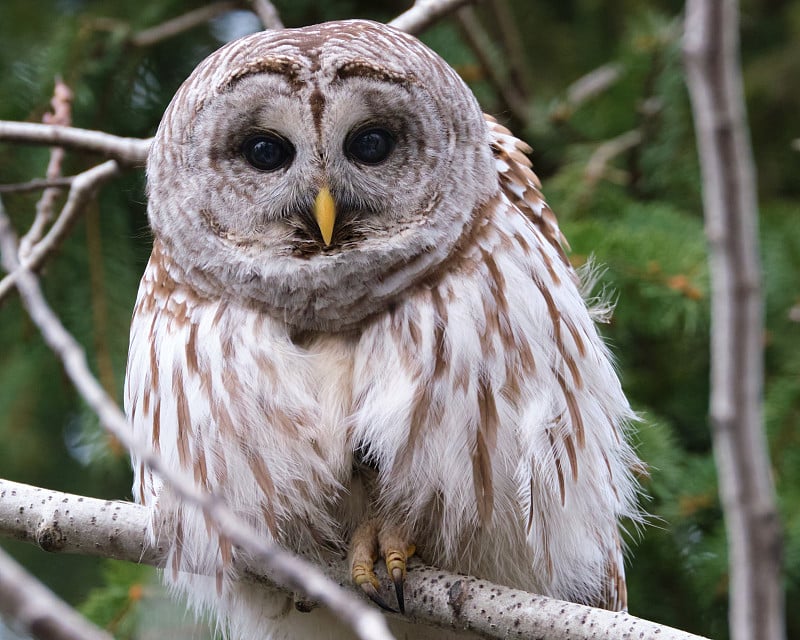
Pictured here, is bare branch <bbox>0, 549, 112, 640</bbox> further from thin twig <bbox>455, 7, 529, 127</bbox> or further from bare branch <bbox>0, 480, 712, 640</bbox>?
thin twig <bbox>455, 7, 529, 127</bbox>

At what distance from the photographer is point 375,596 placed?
2.78 m

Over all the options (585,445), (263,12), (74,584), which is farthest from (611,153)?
(74,584)

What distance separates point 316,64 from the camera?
293 cm

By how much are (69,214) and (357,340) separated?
1.11 metres

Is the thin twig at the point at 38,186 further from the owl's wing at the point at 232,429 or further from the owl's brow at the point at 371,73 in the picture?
the owl's brow at the point at 371,73

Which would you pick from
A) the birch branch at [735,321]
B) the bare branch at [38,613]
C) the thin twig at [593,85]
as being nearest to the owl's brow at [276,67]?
the birch branch at [735,321]

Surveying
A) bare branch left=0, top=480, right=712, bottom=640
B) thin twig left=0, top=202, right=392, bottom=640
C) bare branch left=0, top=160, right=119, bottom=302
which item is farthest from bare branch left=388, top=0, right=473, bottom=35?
thin twig left=0, top=202, right=392, bottom=640

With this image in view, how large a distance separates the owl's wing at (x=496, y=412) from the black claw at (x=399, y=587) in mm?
163

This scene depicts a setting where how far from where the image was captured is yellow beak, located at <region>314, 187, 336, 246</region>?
2.88m

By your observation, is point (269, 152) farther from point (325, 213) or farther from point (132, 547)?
point (132, 547)

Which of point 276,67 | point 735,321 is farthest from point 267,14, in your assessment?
point 735,321

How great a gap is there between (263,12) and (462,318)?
1.66 meters

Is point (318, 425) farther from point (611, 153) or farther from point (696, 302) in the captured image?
point (611, 153)

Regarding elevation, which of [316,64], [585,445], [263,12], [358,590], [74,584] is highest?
[263,12]
